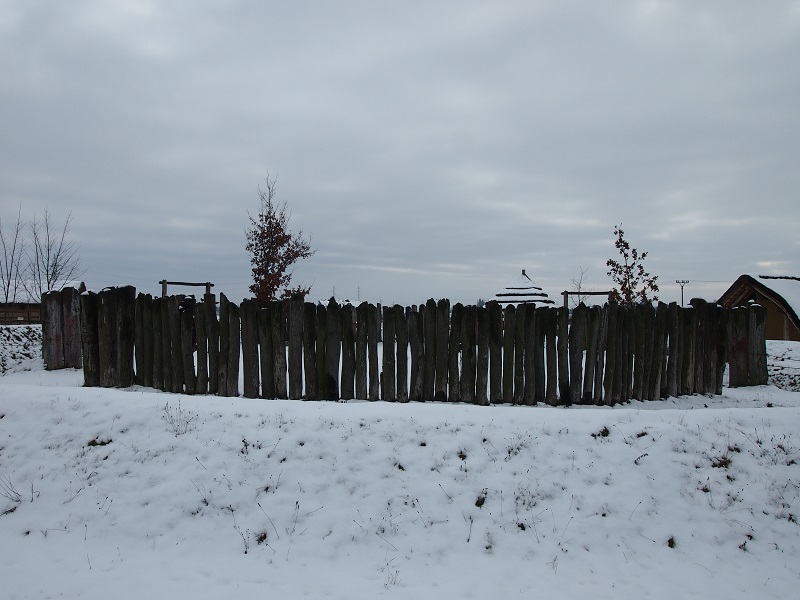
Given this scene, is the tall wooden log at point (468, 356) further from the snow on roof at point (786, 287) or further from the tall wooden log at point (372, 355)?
the snow on roof at point (786, 287)

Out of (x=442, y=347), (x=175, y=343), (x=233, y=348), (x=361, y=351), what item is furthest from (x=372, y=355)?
(x=175, y=343)

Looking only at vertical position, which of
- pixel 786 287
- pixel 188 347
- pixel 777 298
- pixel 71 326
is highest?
pixel 786 287

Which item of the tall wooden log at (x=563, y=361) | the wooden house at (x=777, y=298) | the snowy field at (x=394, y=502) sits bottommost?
the snowy field at (x=394, y=502)

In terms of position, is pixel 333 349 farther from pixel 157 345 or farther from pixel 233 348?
pixel 157 345

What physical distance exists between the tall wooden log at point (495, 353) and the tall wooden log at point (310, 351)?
258 cm

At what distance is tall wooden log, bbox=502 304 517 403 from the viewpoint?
8031 mm

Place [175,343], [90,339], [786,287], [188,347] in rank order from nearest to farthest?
[188,347] → [175,343] → [90,339] → [786,287]

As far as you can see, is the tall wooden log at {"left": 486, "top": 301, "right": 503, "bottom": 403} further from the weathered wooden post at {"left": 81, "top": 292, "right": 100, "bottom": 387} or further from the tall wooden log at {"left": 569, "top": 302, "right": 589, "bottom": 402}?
the weathered wooden post at {"left": 81, "top": 292, "right": 100, "bottom": 387}

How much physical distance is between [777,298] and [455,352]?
15221 millimetres

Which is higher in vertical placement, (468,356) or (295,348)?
(295,348)

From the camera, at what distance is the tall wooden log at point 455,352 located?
7.97m

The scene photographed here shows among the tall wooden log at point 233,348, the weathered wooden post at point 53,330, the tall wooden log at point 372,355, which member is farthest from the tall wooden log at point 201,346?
the weathered wooden post at point 53,330

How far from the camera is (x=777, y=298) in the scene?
17781mm

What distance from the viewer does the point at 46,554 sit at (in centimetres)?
450
